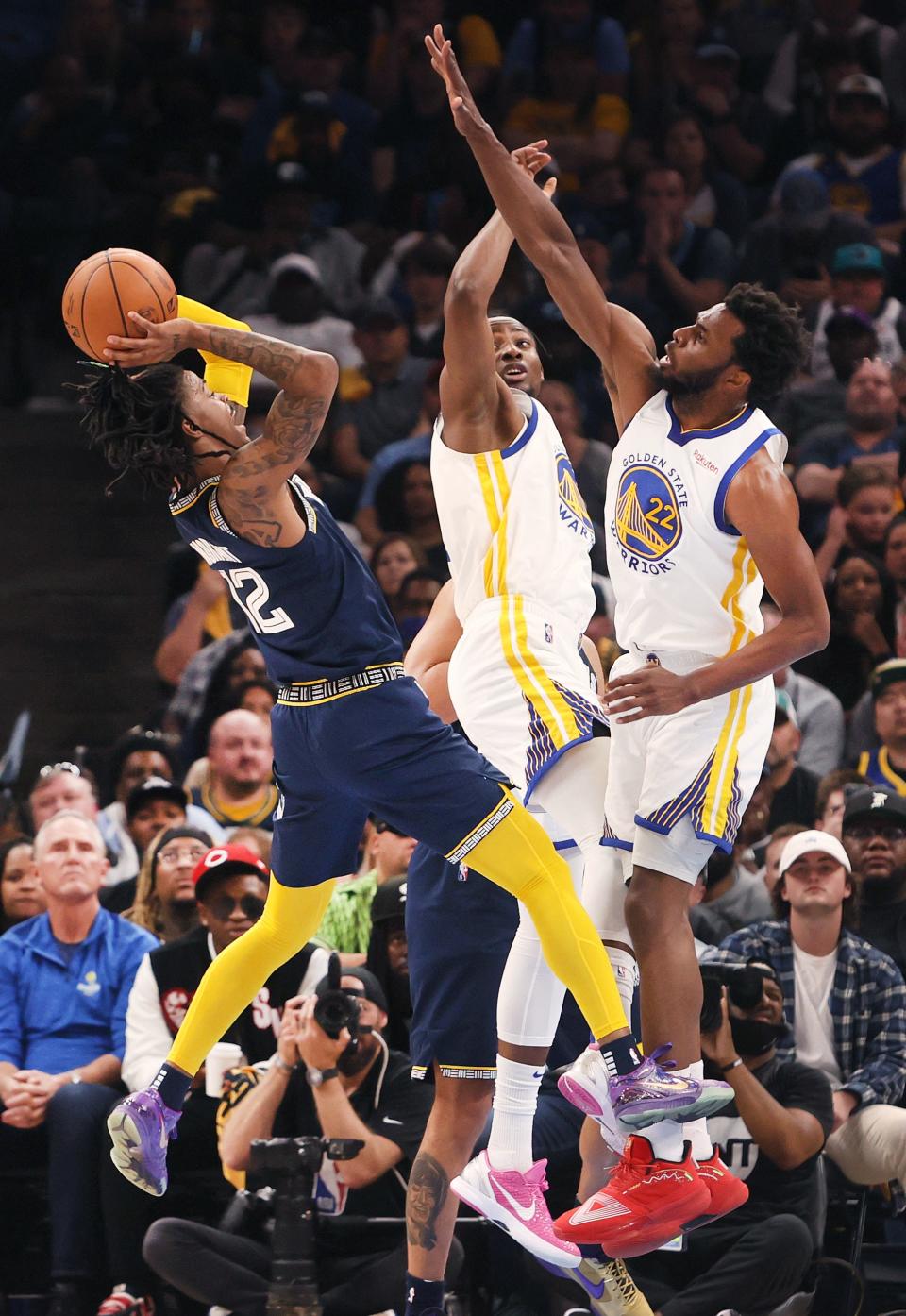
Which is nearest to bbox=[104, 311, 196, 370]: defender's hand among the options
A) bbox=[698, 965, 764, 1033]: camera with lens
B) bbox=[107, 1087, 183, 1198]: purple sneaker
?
bbox=[107, 1087, 183, 1198]: purple sneaker

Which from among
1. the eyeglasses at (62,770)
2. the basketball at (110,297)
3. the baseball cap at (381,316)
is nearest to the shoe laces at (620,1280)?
the basketball at (110,297)

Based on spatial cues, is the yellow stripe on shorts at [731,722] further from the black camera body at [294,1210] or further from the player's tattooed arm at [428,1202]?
the black camera body at [294,1210]

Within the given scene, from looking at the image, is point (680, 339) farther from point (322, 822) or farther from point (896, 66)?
point (896, 66)

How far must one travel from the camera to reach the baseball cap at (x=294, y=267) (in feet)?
42.2

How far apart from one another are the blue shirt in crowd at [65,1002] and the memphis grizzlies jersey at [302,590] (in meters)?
2.97

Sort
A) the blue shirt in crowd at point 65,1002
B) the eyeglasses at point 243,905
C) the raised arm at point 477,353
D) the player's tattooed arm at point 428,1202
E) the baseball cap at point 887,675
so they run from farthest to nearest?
the baseball cap at point 887,675
the blue shirt in crowd at point 65,1002
the eyeglasses at point 243,905
the player's tattooed arm at point 428,1202
the raised arm at point 477,353

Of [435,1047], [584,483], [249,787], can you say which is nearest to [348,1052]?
[435,1047]

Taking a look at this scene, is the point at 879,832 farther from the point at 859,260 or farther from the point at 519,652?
the point at 859,260

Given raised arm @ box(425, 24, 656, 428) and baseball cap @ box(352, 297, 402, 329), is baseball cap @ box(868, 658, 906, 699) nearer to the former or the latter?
raised arm @ box(425, 24, 656, 428)

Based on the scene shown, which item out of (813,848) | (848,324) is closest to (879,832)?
(813,848)

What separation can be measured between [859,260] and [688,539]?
6.55 metres

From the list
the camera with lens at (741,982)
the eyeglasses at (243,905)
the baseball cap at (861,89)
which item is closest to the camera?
the camera with lens at (741,982)

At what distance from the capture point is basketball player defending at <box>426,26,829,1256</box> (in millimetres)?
5758

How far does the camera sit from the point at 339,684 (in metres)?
5.73
